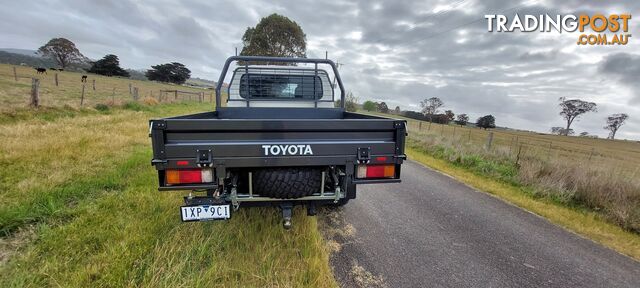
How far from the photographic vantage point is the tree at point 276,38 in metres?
Answer: 31.2

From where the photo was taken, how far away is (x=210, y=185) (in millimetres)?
2246

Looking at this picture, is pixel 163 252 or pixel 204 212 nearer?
pixel 204 212

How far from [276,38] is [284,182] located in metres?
32.1

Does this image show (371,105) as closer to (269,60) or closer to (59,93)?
(59,93)

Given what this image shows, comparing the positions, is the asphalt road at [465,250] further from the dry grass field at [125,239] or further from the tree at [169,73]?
the tree at [169,73]

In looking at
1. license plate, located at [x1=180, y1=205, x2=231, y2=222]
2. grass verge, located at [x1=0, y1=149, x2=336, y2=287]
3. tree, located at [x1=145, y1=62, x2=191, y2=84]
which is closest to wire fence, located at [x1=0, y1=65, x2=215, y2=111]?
grass verge, located at [x1=0, y1=149, x2=336, y2=287]

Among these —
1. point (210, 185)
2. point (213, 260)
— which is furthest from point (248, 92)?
point (213, 260)

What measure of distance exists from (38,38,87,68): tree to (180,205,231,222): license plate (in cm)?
8010

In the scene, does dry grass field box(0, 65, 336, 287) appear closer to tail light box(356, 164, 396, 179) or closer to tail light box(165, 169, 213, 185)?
tail light box(165, 169, 213, 185)

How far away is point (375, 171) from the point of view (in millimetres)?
2572

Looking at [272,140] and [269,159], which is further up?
[272,140]

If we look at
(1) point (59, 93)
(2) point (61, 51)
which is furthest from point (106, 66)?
(1) point (59, 93)

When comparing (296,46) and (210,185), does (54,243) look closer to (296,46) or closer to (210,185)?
(210,185)

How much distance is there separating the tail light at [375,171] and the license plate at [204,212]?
3.99 feet
